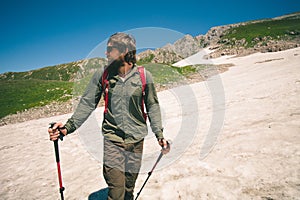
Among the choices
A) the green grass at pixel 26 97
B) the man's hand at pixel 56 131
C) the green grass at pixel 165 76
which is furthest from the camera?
the green grass at pixel 165 76

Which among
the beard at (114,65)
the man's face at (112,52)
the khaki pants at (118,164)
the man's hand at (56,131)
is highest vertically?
the man's face at (112,52)

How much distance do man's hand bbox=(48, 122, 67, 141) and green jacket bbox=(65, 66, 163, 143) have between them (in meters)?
0.10

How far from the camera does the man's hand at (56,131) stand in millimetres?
3520

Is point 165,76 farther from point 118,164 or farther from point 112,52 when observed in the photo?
point 118,164

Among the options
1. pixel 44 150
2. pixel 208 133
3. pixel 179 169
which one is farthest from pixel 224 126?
pixel 44 150

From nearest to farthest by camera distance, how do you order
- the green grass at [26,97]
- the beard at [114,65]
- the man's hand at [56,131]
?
the man's hand at [56,131], the beard at [114,65], the green grass at [26,97]

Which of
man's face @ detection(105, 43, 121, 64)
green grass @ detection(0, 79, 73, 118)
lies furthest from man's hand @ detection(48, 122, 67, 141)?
green grass @ detection(0, 79, 73, 118)

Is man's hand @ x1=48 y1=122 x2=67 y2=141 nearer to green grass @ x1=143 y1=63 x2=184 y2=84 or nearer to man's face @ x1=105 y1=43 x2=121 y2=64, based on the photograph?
man's face @ x1=105 y1=43 x2=121 y2=64

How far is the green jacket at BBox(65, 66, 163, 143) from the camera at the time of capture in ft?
11.9

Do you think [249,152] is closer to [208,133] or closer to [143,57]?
[208,133]

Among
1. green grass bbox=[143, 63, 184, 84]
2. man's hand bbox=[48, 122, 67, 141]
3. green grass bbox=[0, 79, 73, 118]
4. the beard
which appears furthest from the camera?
green grass bbox=[143, 63, 184, 84]

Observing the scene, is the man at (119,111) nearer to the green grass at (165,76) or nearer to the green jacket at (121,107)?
the green jacket at (121,107)

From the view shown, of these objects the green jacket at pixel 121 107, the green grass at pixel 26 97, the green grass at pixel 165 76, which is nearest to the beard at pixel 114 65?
the green jacket at pixel 121 107

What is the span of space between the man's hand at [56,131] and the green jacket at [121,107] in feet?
0.32
